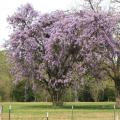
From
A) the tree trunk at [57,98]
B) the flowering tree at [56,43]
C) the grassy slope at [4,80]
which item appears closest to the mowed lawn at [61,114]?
the flowering tree at [56,43]

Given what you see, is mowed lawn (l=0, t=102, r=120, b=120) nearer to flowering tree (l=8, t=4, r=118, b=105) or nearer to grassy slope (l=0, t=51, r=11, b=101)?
flowering tree (l=8, t=4, r=118, b=105)

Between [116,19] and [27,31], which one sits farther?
[27,31]

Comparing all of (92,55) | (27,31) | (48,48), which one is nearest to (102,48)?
(92,55)

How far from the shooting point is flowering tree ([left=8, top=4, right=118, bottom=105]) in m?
49.6

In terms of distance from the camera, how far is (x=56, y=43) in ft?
169

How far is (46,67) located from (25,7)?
7749 mm

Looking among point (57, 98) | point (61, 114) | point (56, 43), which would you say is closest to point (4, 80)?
point (57, 98)

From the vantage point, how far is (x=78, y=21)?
50.4m

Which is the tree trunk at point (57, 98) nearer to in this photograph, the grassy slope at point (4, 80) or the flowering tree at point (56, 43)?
the flowering tree at point (56, 43)

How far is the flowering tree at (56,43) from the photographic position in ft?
163

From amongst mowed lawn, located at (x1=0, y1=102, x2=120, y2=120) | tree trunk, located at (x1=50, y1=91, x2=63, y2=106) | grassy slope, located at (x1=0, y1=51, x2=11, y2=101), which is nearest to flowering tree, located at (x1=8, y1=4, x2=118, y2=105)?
tree trunk, located at (x1=50, y1=91, x2=63, y2=106)

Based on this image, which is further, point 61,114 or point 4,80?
point 4,80

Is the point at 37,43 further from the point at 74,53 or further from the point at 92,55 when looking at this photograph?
the point at 92,55

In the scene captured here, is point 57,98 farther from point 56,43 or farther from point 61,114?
point 61,114
